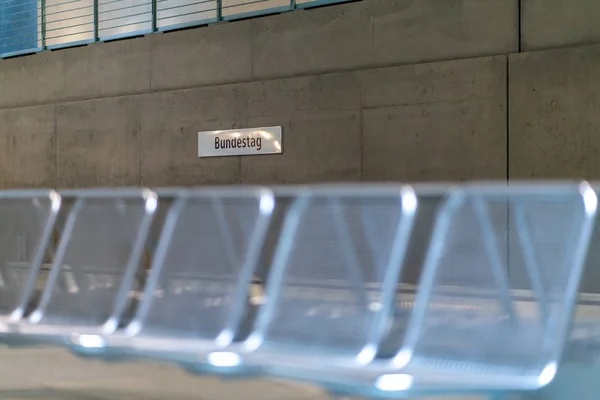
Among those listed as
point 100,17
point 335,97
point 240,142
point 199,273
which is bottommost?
point 199,273

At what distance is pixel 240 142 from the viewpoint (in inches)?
421

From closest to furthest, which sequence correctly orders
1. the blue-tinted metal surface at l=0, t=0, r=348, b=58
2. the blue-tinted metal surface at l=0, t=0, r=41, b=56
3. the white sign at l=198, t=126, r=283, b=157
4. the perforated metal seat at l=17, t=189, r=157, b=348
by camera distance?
the perforated metal seat at l=17, t=189, r=157, b=348 → the white sign at l=198, t=126, r=283, b=157 → the blue-tinted metal surface at l=0, t=0, r=348, b=58 → the blue-tinted metal surface at l=0, t=0, r=41, b=56

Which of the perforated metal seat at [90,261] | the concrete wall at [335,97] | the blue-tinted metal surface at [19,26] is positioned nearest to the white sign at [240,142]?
the concrete wall at [335,97]

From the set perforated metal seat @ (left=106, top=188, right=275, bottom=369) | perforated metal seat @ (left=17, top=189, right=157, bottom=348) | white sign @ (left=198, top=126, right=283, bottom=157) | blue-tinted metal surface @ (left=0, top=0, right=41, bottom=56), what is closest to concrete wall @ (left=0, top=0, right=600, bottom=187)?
white sign @ (left=198, top=126, right=283, bottom=157)

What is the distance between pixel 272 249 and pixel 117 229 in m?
1.28

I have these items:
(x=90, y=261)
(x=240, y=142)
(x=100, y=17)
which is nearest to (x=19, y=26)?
(x=100, y=17)

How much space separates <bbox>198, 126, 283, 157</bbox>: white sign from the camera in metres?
10.4

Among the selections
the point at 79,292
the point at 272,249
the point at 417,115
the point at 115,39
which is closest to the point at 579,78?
the point at 417,115

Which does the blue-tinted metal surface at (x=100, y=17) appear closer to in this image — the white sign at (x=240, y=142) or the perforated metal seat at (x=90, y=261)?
the white sign at (x=240, y=142)

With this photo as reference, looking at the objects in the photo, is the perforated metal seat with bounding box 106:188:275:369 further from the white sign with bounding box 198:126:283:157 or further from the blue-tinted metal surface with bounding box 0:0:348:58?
→ the blue-tinted metal surface with bounding box 0:0:348:58

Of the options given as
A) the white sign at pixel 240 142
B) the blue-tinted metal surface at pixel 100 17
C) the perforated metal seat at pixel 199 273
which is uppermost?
the blue-tinted metal surface at pixel 100 17

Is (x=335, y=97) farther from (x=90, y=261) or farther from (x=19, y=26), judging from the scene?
(x=19, y=26)

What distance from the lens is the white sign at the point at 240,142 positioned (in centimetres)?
1040

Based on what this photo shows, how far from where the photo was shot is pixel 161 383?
14.8 ft
